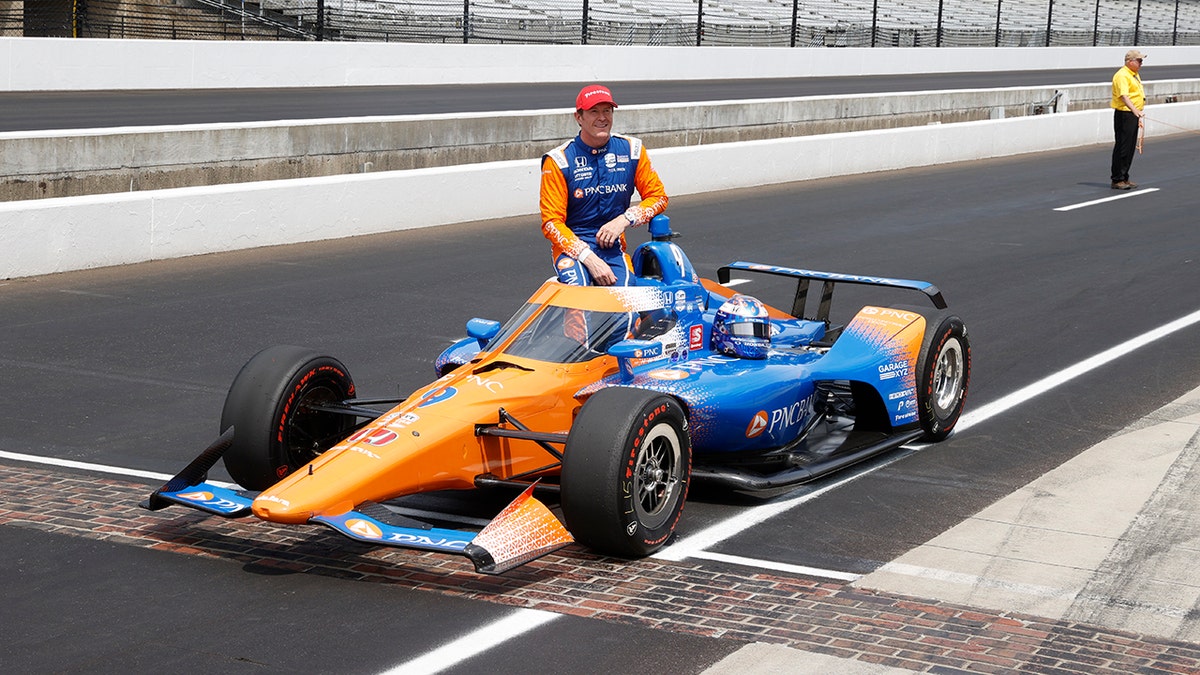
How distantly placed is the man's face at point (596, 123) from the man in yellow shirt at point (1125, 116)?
15.7m

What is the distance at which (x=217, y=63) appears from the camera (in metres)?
26.7

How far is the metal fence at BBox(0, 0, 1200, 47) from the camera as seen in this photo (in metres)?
29.5

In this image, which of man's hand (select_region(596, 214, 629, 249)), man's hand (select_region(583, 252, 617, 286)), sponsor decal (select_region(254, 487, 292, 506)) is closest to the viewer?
sponsor decal (select_region(254, 487, 292, 506))

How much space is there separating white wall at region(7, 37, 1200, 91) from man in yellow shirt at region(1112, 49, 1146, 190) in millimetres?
13548

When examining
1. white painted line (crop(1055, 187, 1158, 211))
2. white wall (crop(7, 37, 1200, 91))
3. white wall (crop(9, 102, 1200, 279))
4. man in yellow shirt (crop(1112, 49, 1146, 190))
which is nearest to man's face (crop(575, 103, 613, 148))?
white wall (crop(9, 102, 1200, 279))

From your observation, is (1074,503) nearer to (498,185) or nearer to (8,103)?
(498,185)

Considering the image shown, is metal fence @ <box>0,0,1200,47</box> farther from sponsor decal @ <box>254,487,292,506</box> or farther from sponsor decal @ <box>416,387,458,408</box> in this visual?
sponsor decal @ <box>254,487,292,506</box>

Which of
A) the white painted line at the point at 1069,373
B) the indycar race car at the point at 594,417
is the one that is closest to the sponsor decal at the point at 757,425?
the indycar race car at the point at 594,417

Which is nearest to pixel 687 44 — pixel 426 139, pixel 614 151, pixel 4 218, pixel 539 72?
pixel 539 72

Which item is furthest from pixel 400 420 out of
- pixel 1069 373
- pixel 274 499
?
pixel 1069 373

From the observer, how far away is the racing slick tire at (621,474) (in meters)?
6.42

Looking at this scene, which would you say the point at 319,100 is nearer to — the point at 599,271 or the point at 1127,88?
the point at 1127,88

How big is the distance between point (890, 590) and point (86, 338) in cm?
685

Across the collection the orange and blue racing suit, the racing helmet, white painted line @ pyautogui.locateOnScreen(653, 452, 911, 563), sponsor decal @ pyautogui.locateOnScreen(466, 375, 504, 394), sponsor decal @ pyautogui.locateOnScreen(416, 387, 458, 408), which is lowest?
white painted line @ pyautogui.locateOnScreen(653, 452, 911, 563)
